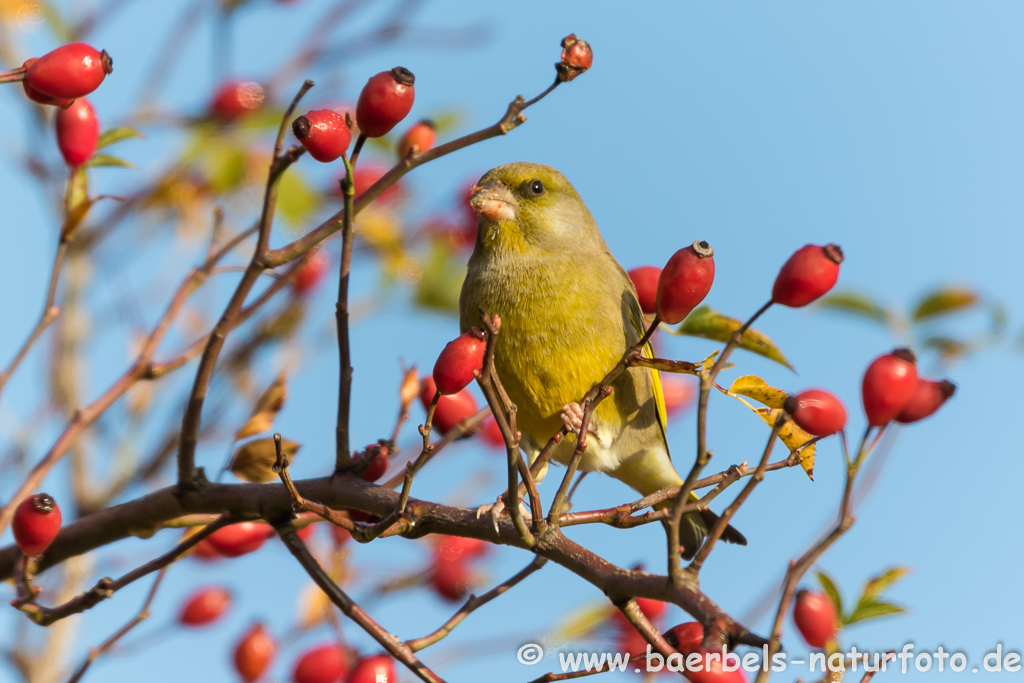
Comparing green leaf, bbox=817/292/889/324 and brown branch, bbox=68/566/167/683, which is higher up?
green leaf, bbox=817/292/889/324

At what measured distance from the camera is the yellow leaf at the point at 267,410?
8.68ft

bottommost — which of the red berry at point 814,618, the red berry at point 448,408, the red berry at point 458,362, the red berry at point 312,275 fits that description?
the red berry at point 814,618

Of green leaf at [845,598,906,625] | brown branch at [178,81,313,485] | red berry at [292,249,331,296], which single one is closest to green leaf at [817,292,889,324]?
green leaf at [845,598,906,625]

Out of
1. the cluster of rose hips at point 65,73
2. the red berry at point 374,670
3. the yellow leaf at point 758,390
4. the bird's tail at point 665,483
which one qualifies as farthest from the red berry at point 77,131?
the bird's tail at point 665,483

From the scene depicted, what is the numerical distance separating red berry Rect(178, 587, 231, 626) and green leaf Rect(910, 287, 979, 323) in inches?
102

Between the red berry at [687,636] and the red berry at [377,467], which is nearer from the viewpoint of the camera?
the red berry at [687,636]

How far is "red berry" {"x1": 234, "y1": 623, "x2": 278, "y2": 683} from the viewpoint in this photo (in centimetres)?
330

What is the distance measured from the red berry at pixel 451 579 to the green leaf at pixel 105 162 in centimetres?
199

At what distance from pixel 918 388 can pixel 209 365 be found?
1.58 metres

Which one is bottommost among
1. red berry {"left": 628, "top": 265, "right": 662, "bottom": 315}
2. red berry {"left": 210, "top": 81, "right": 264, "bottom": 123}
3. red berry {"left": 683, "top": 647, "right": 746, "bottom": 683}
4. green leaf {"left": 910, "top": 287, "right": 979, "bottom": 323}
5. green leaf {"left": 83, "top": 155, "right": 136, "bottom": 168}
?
red berry {"left": 683, "top": 647, "right": 746, "bottom": 683}

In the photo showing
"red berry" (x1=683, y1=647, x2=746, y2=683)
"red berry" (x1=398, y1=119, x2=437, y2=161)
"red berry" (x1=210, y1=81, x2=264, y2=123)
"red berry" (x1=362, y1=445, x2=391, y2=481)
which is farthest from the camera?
"red berry" (x1=210, y1=81, x2=264, y2=123)

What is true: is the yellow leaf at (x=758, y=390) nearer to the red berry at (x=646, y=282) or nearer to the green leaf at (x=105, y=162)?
the red berry at (x=646, y=282)

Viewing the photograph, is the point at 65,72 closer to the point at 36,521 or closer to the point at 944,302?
the point at 36,521

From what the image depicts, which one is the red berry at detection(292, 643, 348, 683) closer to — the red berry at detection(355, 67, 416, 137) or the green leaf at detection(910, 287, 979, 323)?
the red berry at detection(355, 67, 416, 137)
